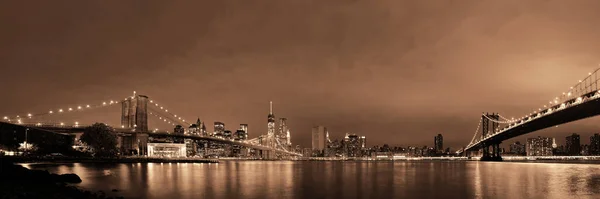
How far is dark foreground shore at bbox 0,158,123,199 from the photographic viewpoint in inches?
766

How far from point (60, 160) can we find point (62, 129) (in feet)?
33.2

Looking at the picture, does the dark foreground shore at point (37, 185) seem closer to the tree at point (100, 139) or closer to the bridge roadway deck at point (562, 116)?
the tree at point (100, 139)

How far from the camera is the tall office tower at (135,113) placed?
91688 millimetres

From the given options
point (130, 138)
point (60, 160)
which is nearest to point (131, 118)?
point (130, 138)

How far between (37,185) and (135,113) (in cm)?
7382

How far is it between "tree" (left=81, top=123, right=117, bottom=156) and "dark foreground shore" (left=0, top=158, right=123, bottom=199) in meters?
47.1

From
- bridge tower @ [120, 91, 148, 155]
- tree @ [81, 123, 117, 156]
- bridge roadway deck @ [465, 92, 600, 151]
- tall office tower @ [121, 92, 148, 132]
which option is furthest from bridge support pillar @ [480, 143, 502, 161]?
tree @ [81, 123, 117, 156]

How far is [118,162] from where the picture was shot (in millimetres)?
74875

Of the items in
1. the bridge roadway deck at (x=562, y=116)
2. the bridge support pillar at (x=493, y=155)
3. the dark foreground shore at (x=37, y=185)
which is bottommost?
the bridge support pillar at (x=493, y=155)

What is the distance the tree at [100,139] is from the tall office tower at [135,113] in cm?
1242

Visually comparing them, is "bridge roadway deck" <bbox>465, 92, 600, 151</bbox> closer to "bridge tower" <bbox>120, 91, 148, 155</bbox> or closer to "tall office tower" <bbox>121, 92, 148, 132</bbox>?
"bridge tower" <bbox>120, 91, 148, 155</bbox>

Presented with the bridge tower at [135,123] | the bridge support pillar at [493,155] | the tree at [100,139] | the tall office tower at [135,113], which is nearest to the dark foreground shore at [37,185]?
the tree at [100,139]

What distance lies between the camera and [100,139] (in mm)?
76000

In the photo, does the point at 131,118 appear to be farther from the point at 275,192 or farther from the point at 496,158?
the point at 496,158
